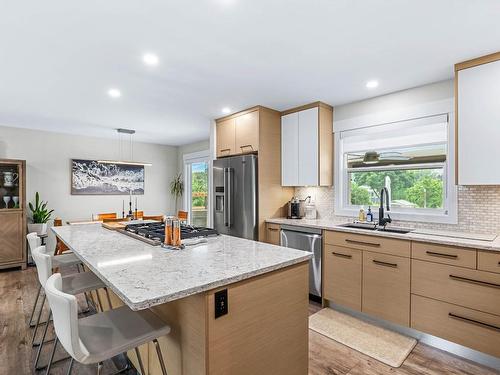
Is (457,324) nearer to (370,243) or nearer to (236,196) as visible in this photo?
(370,243)

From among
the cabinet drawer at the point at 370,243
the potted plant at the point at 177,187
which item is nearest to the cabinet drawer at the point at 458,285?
the cabinet drawer at the point at 370,243

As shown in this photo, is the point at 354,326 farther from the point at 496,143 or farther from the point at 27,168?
the point at 27,168

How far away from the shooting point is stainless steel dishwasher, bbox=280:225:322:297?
3084 mm

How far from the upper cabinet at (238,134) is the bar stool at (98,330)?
2602 mm

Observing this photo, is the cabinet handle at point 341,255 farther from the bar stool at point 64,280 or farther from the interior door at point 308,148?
the bar stool at point 64,280

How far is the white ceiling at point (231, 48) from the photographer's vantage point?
67.6 inches

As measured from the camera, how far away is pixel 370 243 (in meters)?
2.67

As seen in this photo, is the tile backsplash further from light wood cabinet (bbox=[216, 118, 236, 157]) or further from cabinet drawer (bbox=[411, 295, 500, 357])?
light wood cabinet (bbox=[216, 118, 236, 157])

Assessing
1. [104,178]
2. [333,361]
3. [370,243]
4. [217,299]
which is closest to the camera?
[217,299]

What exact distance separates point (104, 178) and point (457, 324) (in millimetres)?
5944

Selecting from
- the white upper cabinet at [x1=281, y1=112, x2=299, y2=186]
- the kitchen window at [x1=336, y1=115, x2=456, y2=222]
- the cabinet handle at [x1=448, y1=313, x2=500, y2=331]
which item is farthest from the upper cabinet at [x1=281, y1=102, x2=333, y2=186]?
the cabinet handle at [x1=448, y1=313, x2=500, y2=331]

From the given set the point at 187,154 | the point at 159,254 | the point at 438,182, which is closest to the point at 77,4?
the point at 159,254

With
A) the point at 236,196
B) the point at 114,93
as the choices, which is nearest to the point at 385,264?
the point at 236,196

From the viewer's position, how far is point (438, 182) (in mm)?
2879
